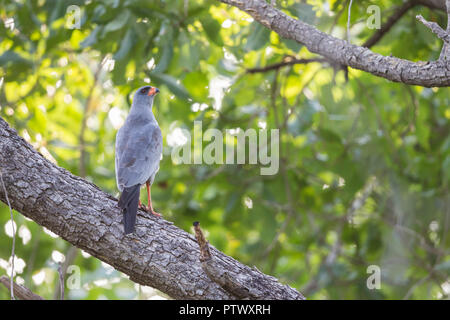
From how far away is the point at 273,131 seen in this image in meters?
5.98

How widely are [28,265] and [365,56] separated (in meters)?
4.42

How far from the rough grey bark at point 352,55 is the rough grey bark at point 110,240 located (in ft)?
4.46

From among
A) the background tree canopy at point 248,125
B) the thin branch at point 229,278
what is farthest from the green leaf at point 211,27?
the thin branch at point 229,278

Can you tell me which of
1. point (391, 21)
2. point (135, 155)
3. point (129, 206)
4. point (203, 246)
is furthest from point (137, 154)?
point (391, 21)

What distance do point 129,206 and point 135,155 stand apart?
23.0 inches

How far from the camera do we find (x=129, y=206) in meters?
2.96

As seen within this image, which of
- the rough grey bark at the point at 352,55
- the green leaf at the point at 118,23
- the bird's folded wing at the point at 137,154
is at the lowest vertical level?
the bird's folded wing at the point at 137,154

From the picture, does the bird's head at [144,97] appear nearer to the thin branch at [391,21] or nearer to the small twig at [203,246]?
the small twig at [203,246]

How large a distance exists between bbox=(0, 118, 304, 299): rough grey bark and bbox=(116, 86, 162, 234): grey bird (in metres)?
0.15

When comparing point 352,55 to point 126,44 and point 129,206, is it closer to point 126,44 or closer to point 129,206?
point 129,206

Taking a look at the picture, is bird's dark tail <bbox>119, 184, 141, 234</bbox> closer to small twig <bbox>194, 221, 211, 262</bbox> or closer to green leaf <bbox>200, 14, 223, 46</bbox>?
small twig <bbox>194, 221, 211, 262</bbox>

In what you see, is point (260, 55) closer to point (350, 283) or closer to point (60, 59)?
point (60, 59)

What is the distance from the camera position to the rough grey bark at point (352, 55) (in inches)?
107

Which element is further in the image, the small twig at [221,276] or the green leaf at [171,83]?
the green leaf at [171,83]
